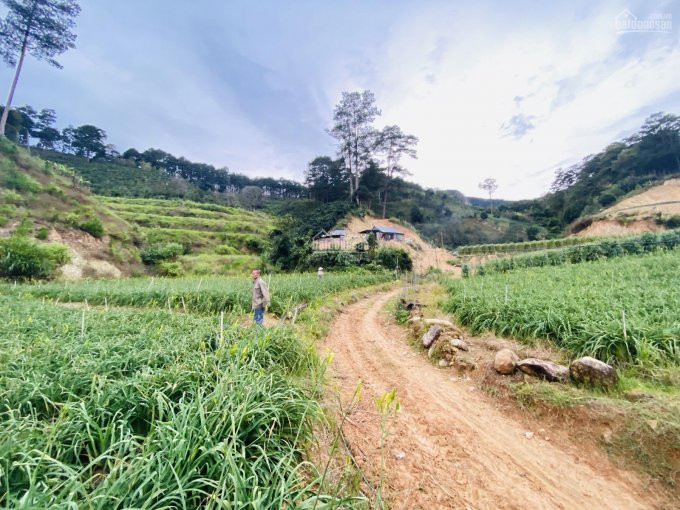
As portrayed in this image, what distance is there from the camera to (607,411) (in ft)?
9.99

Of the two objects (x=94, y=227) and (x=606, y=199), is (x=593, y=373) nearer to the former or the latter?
(x=94, y=227)

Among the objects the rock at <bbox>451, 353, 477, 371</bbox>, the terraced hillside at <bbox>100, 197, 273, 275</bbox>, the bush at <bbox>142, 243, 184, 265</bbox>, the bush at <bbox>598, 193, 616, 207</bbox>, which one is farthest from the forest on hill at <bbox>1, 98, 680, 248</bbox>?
the rock at <bbox>451, 353, 477, 371</bbox>

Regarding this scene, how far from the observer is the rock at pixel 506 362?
4257mm

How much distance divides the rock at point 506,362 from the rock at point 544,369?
3.8 inches

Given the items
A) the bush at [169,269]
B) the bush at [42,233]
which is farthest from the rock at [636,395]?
the bush at [42,233]

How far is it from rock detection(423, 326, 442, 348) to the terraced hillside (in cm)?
2293

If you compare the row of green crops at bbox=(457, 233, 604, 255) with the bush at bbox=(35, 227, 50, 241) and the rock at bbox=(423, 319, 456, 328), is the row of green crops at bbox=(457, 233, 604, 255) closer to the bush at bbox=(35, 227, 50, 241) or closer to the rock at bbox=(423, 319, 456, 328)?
the rock at bbox=(423, 319, 456, 328)

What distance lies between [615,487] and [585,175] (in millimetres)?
62844

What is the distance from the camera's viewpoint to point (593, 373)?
3486 mm

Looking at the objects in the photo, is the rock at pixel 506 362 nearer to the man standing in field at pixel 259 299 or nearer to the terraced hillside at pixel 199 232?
the man standing in field at pixel 259 299

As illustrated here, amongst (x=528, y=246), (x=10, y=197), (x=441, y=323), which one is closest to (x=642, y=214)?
(x=528, y=246)

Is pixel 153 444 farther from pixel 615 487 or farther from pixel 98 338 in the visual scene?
pixel 615 487

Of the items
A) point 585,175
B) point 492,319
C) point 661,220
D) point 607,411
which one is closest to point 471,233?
point 661,220

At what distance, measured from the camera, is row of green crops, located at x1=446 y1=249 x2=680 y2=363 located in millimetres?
3801
